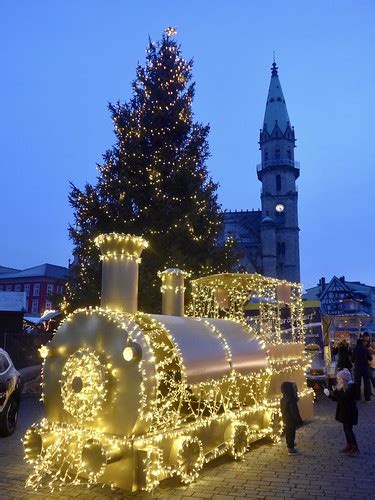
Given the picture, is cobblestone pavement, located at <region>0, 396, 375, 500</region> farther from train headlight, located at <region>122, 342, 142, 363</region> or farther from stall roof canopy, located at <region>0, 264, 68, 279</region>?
stall roof canopy, located at <region>0, 264, 68, 279</region>

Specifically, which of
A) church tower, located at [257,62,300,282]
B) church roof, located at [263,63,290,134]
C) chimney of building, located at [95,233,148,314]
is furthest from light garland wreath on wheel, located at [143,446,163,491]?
church roof, located at [263,63,290,134]

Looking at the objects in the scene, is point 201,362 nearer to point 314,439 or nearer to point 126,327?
point 126,327

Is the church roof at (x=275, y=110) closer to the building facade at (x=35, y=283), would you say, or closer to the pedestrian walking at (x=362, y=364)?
the building facade at (x=35, y=283)

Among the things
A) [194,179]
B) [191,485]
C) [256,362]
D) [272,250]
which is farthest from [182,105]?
[272,250]

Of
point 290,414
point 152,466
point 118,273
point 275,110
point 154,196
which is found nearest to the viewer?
point 152,466

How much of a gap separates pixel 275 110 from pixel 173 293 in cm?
6699

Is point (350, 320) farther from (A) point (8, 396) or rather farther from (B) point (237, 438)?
(A) point (8, 396)

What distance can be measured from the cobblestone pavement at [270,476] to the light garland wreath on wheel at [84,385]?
1010 mm

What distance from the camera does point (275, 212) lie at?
6644 cm

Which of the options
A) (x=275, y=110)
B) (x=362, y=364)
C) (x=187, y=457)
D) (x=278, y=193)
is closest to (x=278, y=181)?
(x=278, y=193)

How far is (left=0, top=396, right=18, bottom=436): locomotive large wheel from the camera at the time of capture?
9.29 m

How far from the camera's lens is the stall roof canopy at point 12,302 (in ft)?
67.5

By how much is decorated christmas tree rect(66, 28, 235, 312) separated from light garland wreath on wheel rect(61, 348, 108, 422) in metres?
9.45

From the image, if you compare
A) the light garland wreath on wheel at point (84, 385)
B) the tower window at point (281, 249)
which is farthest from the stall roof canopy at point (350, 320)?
the tower window at point (281, 249)
